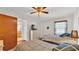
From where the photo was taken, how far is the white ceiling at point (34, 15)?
114cm

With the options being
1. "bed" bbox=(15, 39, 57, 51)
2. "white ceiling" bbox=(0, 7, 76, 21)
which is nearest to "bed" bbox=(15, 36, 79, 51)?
"bed" bbox=(15, 39, 57, 51)

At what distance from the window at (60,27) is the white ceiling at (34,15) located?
0.09 metres

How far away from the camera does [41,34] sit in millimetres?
1232

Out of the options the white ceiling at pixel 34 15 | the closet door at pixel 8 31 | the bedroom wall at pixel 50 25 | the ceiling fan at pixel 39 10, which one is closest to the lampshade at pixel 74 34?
the bedroom wall at pixel 50 25

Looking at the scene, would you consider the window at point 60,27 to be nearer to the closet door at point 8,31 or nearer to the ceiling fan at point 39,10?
the ceiling fan at point 39,10

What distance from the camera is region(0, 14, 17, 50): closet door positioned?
3.74 ft

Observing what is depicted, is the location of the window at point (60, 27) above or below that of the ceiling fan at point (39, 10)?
below

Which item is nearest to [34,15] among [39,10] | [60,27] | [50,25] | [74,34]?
[39,10]

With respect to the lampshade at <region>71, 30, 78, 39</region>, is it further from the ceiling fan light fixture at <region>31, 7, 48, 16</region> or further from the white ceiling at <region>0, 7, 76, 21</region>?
the ceiling fan light fixture at <region>31, 7, 48, 16</region>

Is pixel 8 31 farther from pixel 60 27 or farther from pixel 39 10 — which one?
pixel 60 27

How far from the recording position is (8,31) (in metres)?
1.18
